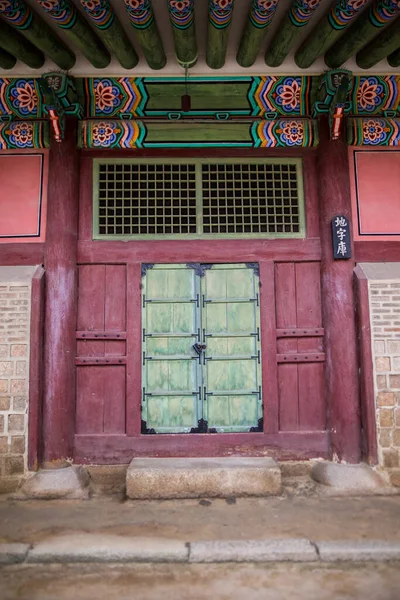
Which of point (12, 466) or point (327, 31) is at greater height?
point (327, 31)

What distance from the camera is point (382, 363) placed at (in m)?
4.91

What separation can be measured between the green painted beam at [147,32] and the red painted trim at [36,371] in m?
2.49

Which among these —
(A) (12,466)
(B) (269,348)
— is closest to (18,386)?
(A) (12,466)

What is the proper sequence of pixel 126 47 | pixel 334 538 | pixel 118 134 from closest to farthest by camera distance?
pixel 334 538, pixel 126 47, pixel 118 134

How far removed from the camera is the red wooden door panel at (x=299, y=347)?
5.17 meters

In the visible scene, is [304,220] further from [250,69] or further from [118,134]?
[118,134]

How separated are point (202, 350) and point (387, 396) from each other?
78.8 inches

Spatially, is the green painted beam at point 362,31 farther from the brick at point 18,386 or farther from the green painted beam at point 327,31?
the brick at point 18,386

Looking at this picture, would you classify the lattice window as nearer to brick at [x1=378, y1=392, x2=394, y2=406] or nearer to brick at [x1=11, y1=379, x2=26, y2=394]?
brick at [x1=11, y1=379, x2=26, y2=394]

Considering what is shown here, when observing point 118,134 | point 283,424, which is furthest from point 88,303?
point 283,424

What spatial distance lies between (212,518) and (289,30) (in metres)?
4.49

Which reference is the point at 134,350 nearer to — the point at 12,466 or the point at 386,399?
the point at 12,466

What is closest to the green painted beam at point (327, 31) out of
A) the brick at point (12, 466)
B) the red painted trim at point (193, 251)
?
the red painted trim at point (193, 251)

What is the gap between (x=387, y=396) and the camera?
4.87m
